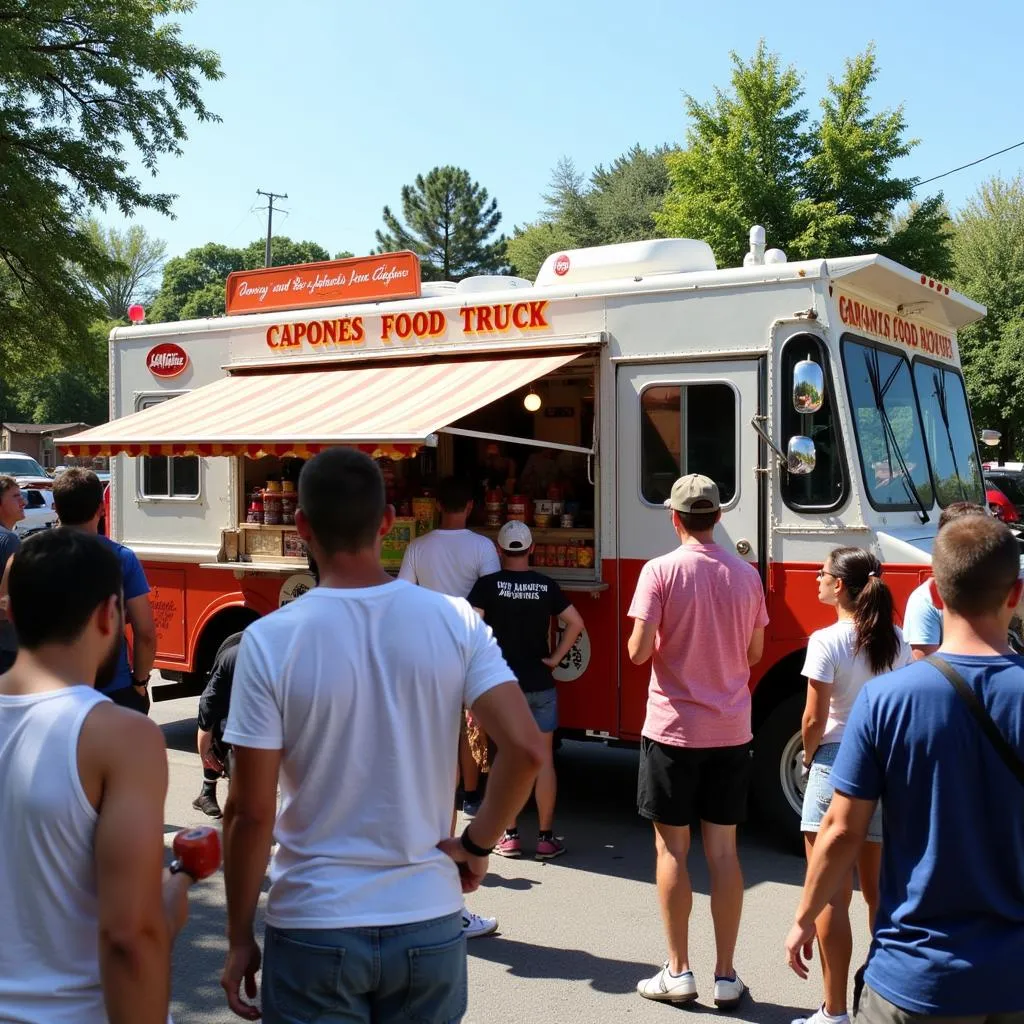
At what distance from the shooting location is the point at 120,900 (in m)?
1.91

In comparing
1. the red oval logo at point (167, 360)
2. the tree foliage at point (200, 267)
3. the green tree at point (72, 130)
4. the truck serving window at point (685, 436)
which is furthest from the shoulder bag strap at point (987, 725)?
the tree foliage at point (200, 267)

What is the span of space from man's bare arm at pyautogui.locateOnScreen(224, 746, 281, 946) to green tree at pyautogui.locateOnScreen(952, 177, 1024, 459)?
26.6 m

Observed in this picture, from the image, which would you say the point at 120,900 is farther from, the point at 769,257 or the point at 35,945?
the point at 769,257

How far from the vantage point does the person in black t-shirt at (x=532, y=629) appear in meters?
5.82

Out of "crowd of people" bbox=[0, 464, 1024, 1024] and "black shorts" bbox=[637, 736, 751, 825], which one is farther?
"black shorts" bbox=[637, 736, 751, 825]

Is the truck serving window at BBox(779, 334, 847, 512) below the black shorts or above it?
above

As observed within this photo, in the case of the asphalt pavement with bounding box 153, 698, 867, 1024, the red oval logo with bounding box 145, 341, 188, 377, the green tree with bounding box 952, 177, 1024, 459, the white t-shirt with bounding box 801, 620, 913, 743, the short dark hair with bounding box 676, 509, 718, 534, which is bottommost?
the asphalt pavement with bounding box 153, 698, 867, 1024

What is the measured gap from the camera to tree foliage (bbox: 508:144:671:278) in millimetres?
45469

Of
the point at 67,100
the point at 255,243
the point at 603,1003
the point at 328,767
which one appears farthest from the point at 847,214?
the point at 255,243

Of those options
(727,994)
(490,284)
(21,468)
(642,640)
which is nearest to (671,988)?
(727,994)

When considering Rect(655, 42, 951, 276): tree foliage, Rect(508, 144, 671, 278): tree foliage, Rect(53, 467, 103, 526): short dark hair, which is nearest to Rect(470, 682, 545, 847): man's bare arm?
Rect(53, 467, 103, 526): short dark hair

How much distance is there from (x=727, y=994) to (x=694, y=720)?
999mm

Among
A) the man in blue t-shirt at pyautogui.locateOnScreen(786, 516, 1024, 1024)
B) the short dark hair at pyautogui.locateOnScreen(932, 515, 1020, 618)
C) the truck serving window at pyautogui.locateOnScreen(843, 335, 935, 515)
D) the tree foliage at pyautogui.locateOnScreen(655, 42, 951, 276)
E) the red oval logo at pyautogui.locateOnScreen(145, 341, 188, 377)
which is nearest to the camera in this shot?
the man in blue t-shirt at pyautogui.locateOnScreen(786, 516, 1024, 1024)

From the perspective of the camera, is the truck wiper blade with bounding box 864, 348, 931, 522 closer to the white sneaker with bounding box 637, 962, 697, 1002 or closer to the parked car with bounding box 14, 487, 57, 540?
the white sneaker with bounding box 637, 962, 697, 1002
